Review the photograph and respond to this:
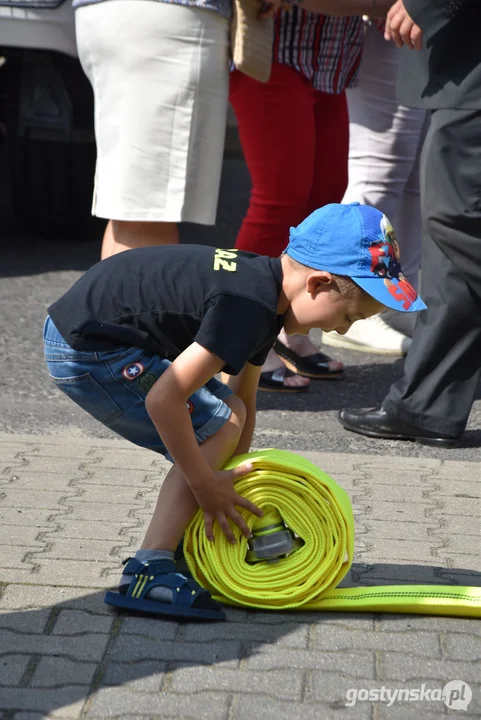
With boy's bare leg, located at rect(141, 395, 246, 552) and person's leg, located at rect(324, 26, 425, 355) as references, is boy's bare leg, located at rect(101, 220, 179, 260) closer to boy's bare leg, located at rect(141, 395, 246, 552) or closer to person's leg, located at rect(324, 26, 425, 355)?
person's leg, located at rect(324, 26, 425, 355)

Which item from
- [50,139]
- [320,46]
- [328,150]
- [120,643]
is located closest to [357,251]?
[120,643]

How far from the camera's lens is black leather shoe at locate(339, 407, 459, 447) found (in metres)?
4.18

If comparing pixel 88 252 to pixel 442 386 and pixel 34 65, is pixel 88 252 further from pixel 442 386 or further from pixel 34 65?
pixel 442 386

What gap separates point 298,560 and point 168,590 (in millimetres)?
335

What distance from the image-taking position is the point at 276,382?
187 inches

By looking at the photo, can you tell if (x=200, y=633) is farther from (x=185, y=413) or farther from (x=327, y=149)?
(x=327, y=149)

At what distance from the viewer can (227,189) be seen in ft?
29.9

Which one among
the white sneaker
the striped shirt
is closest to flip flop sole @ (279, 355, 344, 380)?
the white sneaker

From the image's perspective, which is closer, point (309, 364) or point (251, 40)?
point (251, 40)

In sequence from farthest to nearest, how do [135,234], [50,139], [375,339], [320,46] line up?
1. [50,139]
2. [375,339]
3. [320,46]
4. [135,234]

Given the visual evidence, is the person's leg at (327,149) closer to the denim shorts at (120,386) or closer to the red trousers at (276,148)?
the red trousers at (276,148)

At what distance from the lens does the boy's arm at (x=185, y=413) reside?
257cm

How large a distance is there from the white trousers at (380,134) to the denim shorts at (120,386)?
2.35 m

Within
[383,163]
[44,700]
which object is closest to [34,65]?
[383,163]
